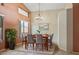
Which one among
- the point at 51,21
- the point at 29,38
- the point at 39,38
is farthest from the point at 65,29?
the point at 29,38

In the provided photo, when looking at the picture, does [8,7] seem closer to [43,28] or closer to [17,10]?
[17,10]

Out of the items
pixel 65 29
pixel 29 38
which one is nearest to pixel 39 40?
pixel 29 38

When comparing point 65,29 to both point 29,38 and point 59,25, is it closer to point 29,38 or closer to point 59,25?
point 59,25

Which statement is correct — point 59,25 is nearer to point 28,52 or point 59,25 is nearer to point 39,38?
point 39,38


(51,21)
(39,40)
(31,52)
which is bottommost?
(31,52)

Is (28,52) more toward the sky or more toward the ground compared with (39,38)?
more toward the ground

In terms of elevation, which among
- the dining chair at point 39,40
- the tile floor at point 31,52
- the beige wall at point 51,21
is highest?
the beige wall at point 51,21

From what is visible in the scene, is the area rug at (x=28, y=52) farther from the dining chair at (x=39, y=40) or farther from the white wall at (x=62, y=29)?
the white wall at (x=62, y=29)

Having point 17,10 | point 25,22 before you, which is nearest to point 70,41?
point 25,22

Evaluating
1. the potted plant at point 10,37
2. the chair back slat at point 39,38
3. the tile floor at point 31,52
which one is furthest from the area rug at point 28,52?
the chair back slat at point 39,38

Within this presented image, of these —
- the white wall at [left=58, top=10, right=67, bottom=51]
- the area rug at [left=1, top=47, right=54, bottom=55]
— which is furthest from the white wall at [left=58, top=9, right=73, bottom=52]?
the area rug at [left=1, top=47, right=54, bottom=55]

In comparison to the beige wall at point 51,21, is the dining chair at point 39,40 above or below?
below

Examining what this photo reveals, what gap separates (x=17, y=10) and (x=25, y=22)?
31cm

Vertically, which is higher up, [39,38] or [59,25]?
[59,25]
